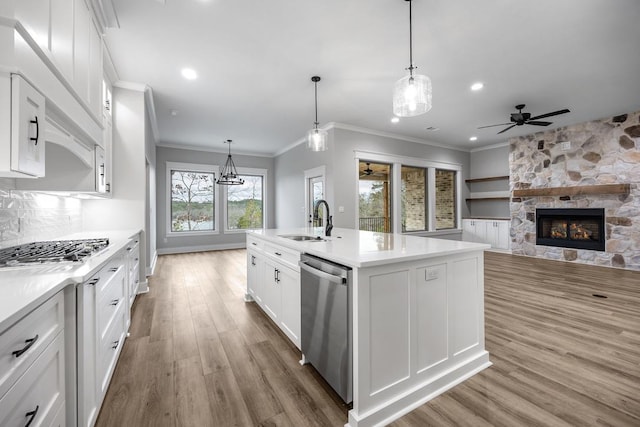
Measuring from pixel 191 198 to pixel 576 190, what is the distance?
8778mm

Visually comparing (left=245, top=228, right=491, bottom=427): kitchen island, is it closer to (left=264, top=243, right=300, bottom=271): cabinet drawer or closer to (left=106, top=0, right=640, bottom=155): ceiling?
(left=264, top=243, right=300, bottom=271): cabinet drawer

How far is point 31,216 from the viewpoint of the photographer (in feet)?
7.25

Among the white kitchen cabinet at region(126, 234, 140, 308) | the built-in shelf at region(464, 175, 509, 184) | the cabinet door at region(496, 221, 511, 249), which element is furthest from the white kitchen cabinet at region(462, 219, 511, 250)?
the white kitchen cabinet at region(126, 234, 140, 308)

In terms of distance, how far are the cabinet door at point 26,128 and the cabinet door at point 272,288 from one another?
166 centimetres

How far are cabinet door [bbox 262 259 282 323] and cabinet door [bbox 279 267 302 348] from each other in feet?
0.24

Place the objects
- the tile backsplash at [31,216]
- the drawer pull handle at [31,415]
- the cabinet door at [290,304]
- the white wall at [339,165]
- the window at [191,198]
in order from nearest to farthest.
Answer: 1. the drawer pull handle at [31,415]
2. the tile backsplash at [31,216]
3. the cabinet door at [290,304]
4. the white wall at [339,165]
5. the window at [191,198]

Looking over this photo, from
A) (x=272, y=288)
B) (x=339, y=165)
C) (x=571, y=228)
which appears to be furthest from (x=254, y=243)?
(x=571, y=228)

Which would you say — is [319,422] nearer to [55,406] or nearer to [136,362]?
[55,406]

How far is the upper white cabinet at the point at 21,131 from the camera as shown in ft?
3.77

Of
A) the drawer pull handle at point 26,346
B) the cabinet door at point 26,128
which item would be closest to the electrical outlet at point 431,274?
the drawer pull handle at point 26,346

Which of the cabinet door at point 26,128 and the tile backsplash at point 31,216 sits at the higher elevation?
the cabinet door at point 26,128

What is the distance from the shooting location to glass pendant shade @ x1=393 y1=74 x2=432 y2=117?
2.20 meters

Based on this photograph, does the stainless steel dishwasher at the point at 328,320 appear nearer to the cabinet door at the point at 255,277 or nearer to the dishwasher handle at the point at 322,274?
the dishwasher handle at the point at 322,274

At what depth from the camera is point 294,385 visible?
182 cm
